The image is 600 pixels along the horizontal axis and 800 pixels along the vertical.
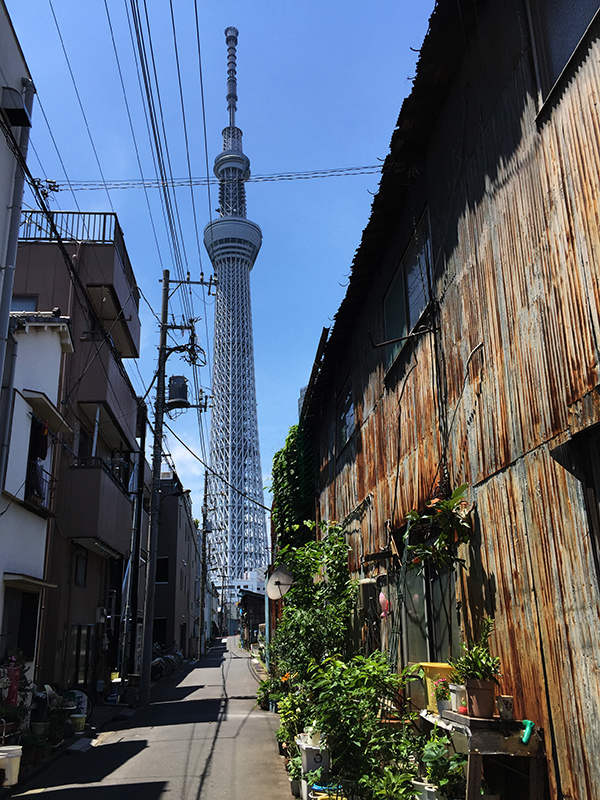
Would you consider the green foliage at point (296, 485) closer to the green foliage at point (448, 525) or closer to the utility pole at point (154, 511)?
the utility pole at point (154, 511)

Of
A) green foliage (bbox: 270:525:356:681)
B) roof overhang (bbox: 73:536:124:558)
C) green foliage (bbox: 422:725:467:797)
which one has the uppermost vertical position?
roof overhang (bbox: 73:536:124:558)

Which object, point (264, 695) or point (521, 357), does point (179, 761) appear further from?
point (521, 357)

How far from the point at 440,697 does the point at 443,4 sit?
552 centimetres

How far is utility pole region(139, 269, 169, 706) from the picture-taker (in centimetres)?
1861

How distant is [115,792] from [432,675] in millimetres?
5124

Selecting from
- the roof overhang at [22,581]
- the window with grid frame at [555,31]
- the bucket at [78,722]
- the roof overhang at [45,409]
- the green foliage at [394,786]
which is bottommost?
the bucket at [78,722]

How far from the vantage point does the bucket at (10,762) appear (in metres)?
8.38

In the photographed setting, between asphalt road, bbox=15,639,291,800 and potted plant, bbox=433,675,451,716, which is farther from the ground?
potted plant, bbox=433,675,451,716

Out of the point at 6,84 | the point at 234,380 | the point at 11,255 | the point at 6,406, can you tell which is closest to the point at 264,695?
the point at 6,406

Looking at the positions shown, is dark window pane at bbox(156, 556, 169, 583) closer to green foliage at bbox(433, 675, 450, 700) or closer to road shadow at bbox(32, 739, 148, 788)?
road shadow at bbox(32, 739, 148, 788)

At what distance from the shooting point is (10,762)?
8.45 metres

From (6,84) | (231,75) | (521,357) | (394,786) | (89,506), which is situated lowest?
(394,786)

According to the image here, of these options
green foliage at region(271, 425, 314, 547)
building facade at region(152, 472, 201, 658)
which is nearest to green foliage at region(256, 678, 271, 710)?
green foliage at region(271, 425, 314, 547)

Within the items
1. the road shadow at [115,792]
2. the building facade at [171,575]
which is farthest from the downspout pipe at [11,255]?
the building facade at [171,575]
